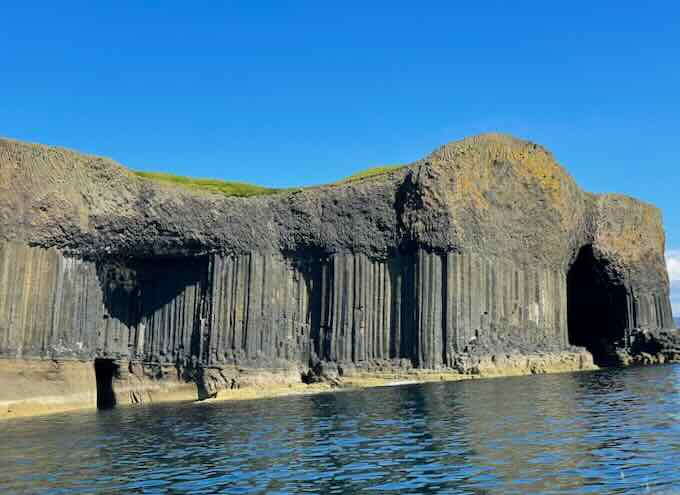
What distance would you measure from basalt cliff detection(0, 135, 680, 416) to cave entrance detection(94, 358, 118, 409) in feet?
0.47

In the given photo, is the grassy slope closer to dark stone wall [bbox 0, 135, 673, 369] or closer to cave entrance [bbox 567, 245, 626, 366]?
dark stone wall [bbox 0, 135, 673, 369]

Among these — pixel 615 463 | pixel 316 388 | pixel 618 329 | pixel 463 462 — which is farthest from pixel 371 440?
pixel 618 329

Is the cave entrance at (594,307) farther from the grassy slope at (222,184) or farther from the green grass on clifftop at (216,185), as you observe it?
the green grass on clifftop at (216,185)

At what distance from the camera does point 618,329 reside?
220 feet

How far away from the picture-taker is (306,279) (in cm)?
5500

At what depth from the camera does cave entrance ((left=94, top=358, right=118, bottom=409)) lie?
51781 mm

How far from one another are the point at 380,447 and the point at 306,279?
33.8m

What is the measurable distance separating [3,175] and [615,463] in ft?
118

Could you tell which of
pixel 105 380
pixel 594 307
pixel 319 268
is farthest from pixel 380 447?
pixel 594 307

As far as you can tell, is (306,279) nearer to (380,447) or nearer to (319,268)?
(319,268)

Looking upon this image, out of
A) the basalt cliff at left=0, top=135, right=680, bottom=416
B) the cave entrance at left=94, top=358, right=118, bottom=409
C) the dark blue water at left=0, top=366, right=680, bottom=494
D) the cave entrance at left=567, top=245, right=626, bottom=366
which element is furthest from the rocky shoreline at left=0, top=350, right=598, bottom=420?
the cave entrance at left=567, top=245, right=626, bottom=366

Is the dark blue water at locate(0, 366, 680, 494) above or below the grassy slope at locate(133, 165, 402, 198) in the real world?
below

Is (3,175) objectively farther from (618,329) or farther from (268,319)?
(618,329)

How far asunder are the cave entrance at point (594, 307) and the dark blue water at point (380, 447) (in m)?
30.5
